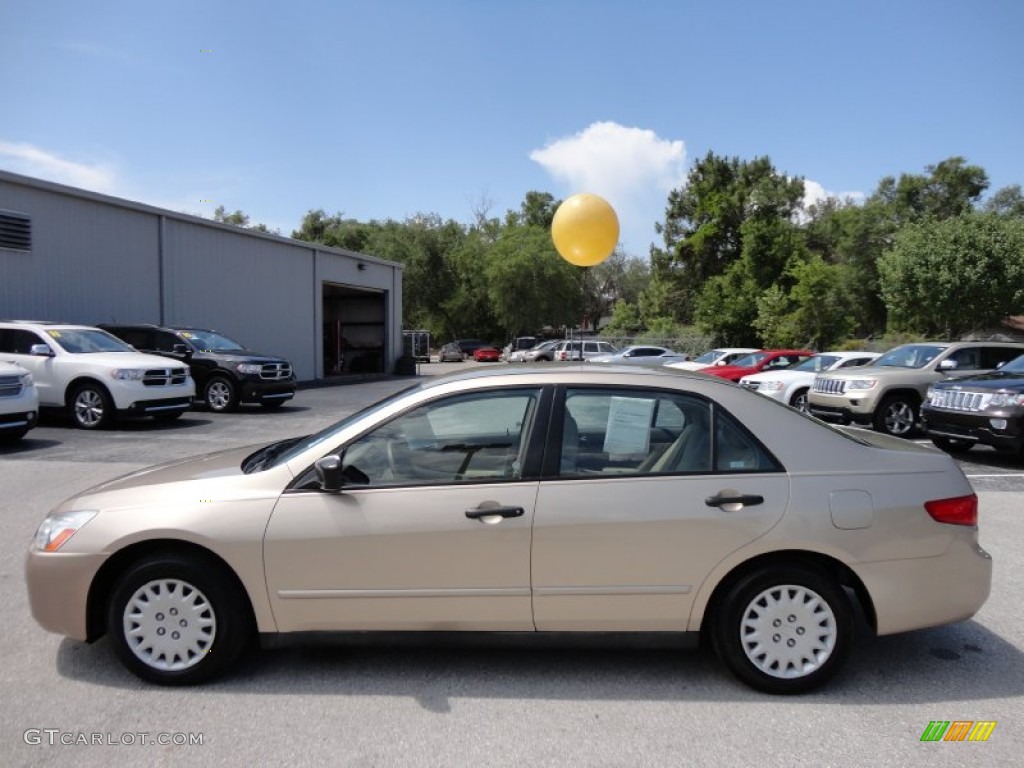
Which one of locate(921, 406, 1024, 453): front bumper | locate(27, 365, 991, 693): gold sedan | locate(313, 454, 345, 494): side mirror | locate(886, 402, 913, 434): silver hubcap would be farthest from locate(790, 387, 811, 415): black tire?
locate(313, 454, 345, 494): side mirror

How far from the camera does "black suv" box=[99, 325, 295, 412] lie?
15.3m

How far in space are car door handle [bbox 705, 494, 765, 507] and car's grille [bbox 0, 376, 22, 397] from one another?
1004cm

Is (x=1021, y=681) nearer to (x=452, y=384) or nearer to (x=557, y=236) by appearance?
(x=452, y=384)

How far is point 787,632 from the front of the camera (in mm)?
3342

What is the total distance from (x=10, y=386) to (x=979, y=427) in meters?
12.9

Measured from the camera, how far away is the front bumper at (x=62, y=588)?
11.2 feet

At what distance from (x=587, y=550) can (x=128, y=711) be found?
219 centimetres

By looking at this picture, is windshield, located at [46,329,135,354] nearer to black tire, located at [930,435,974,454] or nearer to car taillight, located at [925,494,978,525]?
car taillight, located at [925,494,978,525]

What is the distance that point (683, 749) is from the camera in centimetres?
293

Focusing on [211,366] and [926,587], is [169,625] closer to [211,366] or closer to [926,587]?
[926,587]

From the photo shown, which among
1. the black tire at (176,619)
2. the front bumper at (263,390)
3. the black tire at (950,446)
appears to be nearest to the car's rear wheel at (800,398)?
the black tire at (950,446)

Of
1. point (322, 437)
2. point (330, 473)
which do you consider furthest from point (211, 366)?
point (330, 473)

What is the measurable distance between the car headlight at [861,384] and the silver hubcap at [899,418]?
0.49 meters

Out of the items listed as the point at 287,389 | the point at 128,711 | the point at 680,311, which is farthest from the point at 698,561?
the point at 680,311
